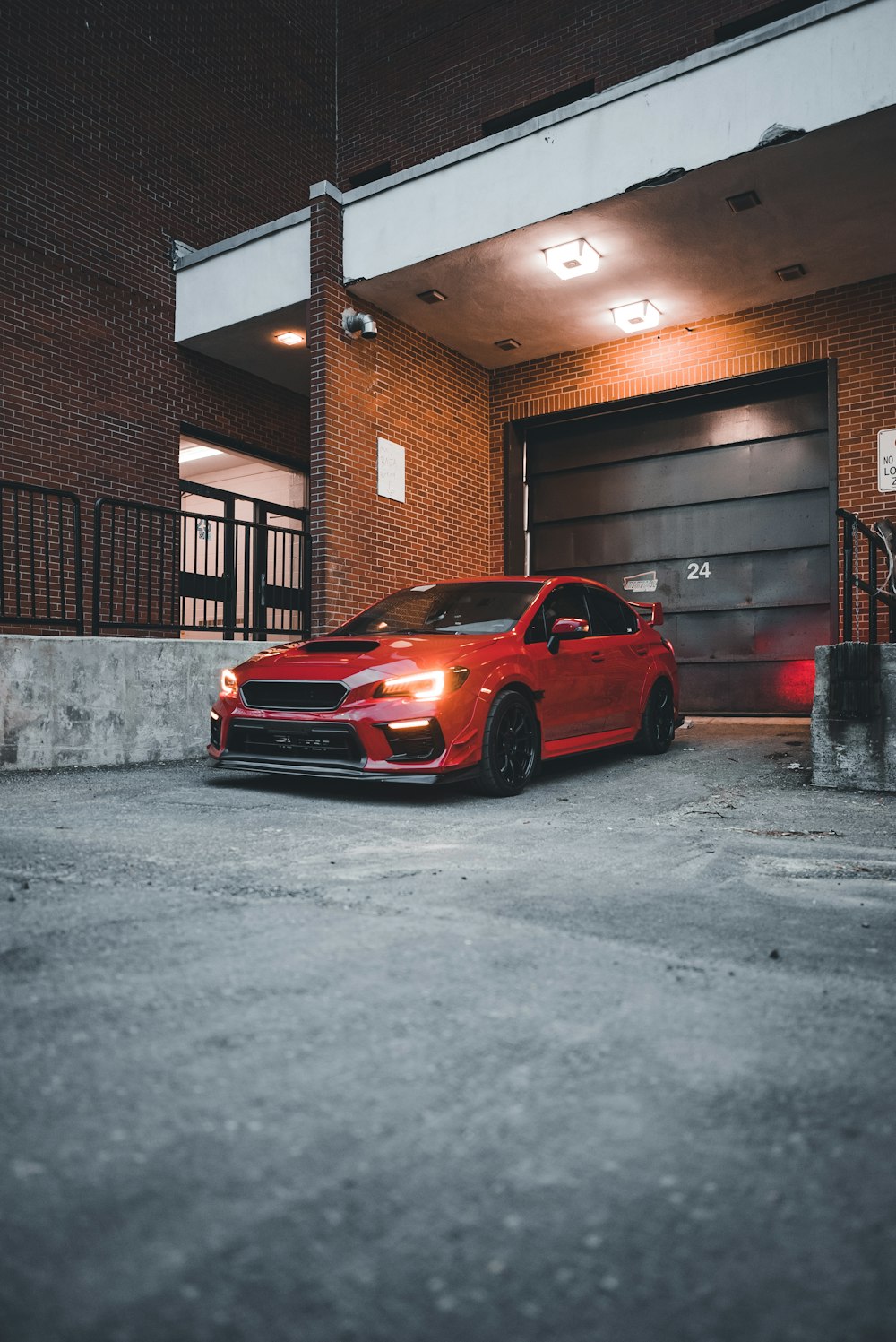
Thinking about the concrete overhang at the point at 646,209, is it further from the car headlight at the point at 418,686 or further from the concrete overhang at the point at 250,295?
the car headlight at the point at 418,686

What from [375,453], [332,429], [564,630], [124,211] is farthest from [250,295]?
[564,630]

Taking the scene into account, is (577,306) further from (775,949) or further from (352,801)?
(775,949)

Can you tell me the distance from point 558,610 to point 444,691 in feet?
6.03

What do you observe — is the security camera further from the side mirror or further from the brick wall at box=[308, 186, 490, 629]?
the side mirror

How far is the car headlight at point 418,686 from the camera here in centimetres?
570

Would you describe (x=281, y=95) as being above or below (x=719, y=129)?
above

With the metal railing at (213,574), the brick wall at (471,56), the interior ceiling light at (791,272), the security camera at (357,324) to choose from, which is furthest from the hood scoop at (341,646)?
the brick wall at (471,56)

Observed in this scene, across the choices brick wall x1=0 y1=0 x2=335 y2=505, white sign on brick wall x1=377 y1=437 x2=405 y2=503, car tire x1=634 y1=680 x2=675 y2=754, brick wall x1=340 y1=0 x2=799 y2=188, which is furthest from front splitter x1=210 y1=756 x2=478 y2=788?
brick wall x1=340 y1=0 x2=799 y2=188

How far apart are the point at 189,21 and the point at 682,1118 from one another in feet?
45.9

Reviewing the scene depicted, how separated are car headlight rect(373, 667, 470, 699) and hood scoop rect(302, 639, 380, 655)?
469mm

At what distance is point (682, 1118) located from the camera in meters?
1.72

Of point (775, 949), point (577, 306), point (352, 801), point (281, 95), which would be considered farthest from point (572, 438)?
point (775, 949)

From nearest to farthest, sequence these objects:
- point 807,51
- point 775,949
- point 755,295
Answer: point 775,949 < point 807,51 < point 755,295

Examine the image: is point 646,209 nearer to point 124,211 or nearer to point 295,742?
point 124,211
